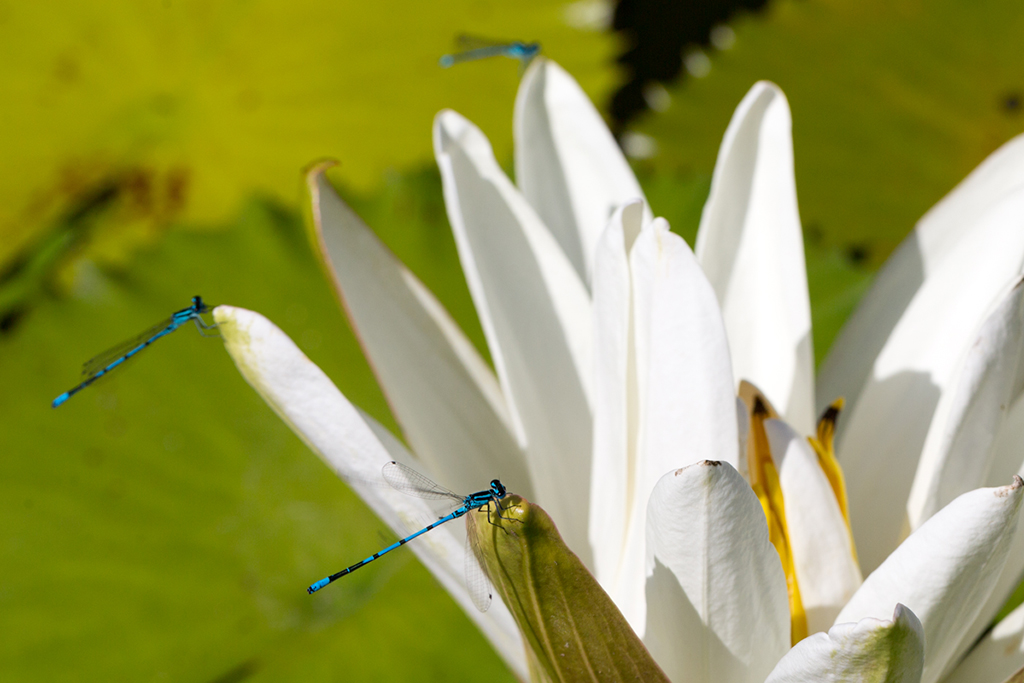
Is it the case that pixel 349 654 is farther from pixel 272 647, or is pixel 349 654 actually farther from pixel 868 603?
pixel 868 603

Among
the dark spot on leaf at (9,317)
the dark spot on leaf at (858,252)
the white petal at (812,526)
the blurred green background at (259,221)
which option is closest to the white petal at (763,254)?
the white petal at (812,526)

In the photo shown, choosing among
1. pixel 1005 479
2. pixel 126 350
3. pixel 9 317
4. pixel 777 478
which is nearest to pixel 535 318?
pixel 777 478

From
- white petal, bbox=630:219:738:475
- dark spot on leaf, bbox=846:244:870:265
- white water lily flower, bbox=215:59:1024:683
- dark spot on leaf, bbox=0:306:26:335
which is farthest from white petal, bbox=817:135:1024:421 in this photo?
dark spot on leaf, bbox=0:306:26:335

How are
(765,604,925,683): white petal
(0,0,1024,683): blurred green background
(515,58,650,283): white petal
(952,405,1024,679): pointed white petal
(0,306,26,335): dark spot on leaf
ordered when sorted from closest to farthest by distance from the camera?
1. (765,604,925,683): white petal
2. (952,405,1024,679): pointed white petal
3. (515,58,650,283): white petal
4. (0,0,1024,683): blurred green background
5. (0,306,26,335): dark spot on leaf

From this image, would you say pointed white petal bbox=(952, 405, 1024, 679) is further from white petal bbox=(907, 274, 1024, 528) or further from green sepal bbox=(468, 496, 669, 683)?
green sepal bbox=(468, 496, 669, 683)

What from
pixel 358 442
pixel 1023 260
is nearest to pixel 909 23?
pixel 1023 260

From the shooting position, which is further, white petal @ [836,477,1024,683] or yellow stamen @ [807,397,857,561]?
yellow stamen @ [807,397,857,561]

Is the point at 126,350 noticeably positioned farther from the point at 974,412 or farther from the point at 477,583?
the point at 974,412
